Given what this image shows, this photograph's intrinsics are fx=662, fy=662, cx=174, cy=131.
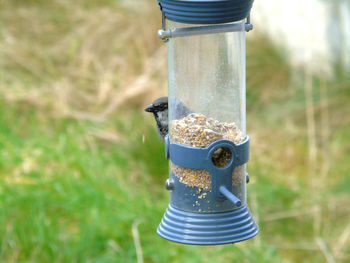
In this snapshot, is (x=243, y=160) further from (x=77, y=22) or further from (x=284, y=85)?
(x=77, y=22)

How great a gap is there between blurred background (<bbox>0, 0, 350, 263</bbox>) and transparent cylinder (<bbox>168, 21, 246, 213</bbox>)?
2.40 ft

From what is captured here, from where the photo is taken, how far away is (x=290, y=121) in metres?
6.64

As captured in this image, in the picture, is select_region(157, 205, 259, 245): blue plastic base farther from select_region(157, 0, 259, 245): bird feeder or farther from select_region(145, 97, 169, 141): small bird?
select_region(145, 97, 169, 141): small bird

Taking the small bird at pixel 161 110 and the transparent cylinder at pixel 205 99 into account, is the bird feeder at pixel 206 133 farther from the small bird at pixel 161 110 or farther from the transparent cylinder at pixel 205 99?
the small bird at pixel 161 110

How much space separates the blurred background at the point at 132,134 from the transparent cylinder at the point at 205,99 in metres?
→ 0.73

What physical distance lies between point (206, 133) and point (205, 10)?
1.75ft

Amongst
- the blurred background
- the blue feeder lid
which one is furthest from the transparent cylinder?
the blurred background

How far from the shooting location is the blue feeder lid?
7.98 feet

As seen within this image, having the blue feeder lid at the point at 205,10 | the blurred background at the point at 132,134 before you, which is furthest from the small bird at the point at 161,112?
Answer: the blue feeder lid at the point at 205,10

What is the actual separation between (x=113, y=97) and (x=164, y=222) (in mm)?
4622

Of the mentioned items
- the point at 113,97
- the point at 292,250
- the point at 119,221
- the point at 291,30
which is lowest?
the point at 292,250

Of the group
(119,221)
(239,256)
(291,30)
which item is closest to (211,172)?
(239,256)

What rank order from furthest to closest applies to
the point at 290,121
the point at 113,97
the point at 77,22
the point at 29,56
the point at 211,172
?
1. the point at 77,22
2. the point at 29,56
3. the point at 113,97
4. the point at 290,121
5. the point at 211,172

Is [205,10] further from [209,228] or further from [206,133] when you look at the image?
[209,228]
